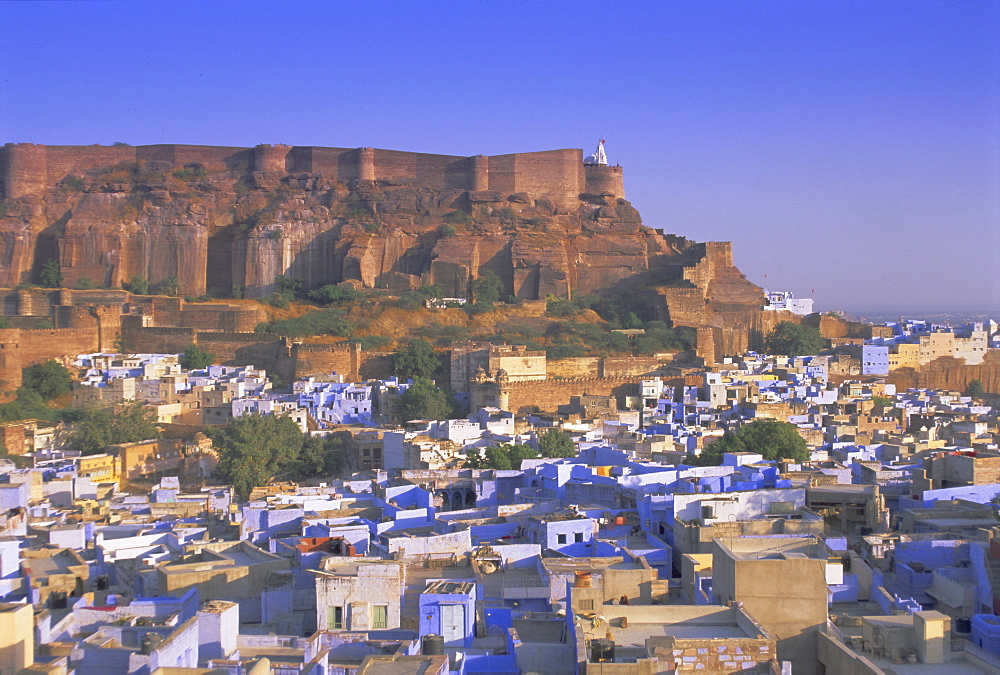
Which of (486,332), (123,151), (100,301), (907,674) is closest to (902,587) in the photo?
(907,674)

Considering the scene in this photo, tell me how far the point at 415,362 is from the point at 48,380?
7.91 meters

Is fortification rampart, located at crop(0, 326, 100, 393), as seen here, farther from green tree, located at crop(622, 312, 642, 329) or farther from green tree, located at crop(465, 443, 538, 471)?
green tree, located at crop(465, 443, 538, 471)

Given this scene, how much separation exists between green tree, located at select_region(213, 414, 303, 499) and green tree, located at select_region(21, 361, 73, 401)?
689 cm

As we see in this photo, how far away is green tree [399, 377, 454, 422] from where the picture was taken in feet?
77.2

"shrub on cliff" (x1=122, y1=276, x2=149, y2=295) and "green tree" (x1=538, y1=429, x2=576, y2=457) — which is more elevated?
"shrub on cliff" (x1=122, y1=276, x2=149, y2=295)

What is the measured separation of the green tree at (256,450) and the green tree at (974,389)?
1753 centimetres

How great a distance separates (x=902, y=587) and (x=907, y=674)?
324cm

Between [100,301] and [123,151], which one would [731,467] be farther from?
[123,151]

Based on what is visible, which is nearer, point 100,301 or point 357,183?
point 100,301

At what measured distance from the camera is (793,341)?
105 ft

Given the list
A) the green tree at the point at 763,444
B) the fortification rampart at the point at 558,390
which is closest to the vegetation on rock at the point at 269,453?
the fortification rampart at the point at 558,390

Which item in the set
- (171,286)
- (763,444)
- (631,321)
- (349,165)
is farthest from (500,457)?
(349,165)

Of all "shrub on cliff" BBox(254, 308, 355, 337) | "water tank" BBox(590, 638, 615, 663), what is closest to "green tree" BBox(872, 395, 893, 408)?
"shrub on cliff" BBox(254, 308, 355, 337)

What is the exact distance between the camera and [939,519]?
35.6 feet
